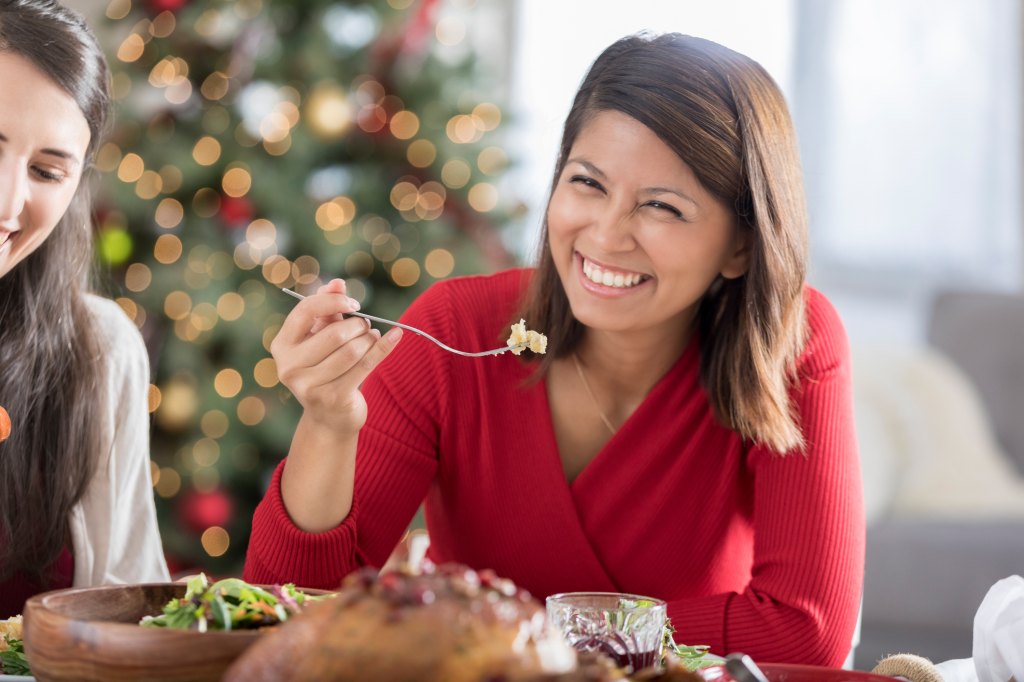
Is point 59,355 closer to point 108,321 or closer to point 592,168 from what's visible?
point 108,321

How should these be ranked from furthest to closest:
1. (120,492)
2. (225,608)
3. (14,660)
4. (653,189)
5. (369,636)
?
(120,492) < (653,189) < (14,660) < (225,608) < (369,636)

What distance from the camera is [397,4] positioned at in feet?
10.8

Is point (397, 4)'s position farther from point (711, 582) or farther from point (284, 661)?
point (284, 661)

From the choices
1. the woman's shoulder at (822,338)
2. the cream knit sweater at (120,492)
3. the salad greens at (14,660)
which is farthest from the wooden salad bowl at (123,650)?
the woman's shoulder at (822,338)

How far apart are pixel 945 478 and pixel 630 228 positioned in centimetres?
215

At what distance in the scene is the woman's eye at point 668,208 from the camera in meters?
1.48

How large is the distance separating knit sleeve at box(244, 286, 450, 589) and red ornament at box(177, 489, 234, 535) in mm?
1686

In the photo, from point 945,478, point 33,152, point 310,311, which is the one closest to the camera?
point 310,311

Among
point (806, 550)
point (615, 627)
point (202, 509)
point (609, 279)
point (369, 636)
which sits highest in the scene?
point (609, 279)

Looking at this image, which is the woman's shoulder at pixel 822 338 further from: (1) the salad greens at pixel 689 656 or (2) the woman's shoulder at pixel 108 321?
(2) the woman's shoulder at pixel 108 321

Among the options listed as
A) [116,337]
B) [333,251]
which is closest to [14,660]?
[116,337]

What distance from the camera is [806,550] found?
1467mm

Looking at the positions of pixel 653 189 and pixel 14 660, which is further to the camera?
pixel 653 189

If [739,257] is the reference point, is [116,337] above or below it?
below
